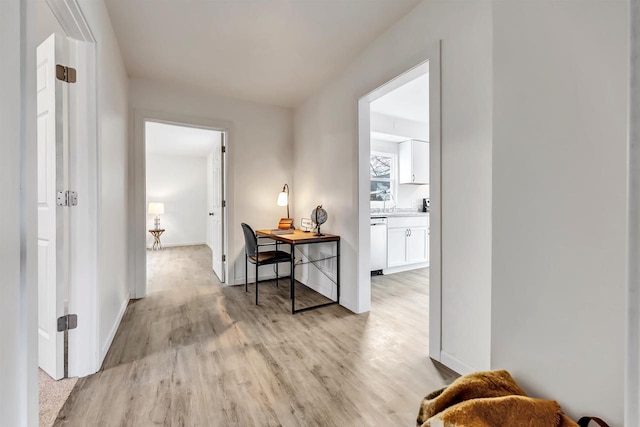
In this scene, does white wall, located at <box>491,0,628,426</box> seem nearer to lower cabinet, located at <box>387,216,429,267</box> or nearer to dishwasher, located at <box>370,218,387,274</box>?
dishwasher, located at <box>370,218,387,274</box>

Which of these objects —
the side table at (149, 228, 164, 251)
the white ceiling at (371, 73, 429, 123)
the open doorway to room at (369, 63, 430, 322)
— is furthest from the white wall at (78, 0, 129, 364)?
the side table at (149, 228, 164, 251)

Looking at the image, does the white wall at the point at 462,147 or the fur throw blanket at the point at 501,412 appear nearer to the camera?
the fur throw blanket at the point at 501,412

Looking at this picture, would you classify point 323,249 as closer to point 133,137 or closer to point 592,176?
point 133,137

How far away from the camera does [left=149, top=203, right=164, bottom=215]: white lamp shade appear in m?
6.56

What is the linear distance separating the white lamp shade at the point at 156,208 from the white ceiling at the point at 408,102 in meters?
5.47

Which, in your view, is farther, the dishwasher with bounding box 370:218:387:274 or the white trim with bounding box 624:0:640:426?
the dishwasher with bounding box 370:218:387:274

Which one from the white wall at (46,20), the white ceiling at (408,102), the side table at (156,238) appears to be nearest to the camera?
the white wall at (46,20)

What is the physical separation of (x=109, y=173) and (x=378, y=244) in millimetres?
3143

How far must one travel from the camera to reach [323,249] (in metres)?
3.17

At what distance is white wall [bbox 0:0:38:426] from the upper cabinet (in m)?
4.58

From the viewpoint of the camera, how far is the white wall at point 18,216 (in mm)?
700

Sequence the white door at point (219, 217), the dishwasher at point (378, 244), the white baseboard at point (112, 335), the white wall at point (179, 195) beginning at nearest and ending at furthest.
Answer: the white baseboard at point (112, 335), the white door at point (219, 217), the dishwasher at point (378, 244), the white wall at point (179, 195)

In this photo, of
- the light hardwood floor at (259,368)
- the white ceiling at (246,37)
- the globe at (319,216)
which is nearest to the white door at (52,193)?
the light hardwood floor at (259,368)

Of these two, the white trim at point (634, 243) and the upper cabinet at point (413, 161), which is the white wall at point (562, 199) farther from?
the upper cabinet at point (413, 161)
